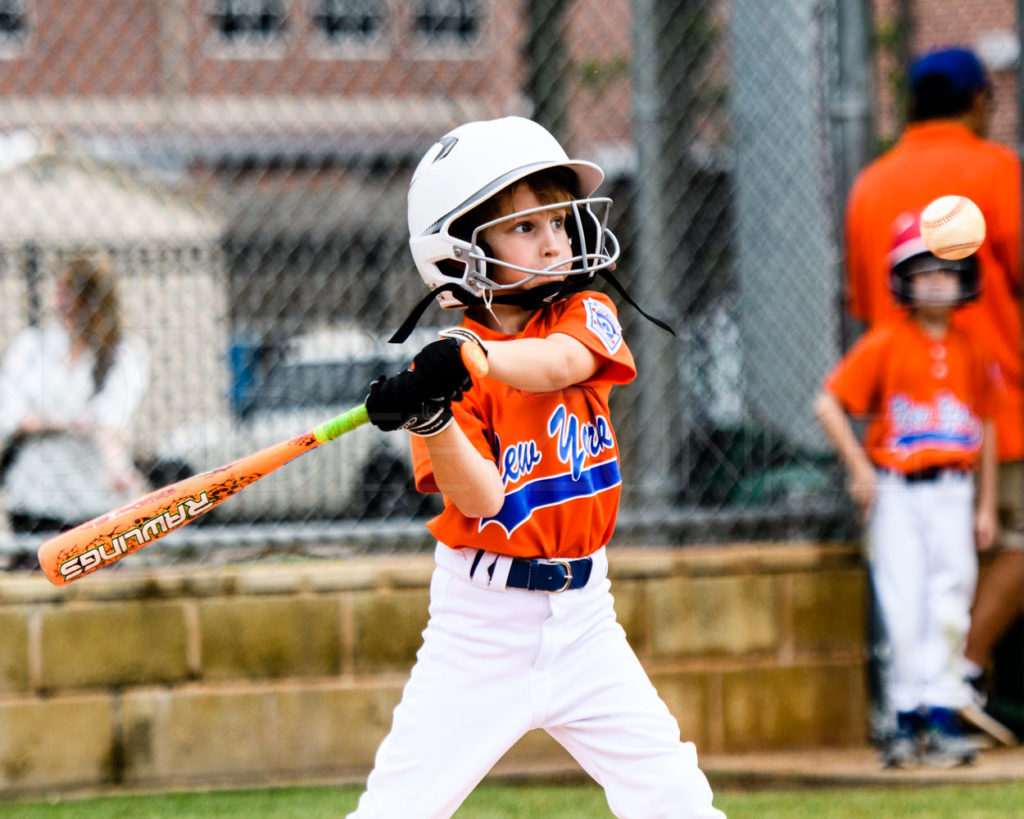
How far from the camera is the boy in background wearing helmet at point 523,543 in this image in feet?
7.93

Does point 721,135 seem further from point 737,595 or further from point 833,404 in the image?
point 737,595

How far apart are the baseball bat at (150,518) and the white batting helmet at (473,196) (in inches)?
12.4

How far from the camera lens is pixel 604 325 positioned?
248 centimetres

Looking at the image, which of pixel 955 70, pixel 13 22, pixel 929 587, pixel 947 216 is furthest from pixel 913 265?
pixel 13 22

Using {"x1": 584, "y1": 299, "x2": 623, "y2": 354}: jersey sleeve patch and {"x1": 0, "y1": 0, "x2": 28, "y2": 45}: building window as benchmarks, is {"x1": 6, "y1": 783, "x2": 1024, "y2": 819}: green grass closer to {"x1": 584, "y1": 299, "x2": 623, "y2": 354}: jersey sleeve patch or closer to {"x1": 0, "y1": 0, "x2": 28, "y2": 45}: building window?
{"x1": 584, "y1": 299, "x2": 623, "y2": 354}: jersey sleeve patch

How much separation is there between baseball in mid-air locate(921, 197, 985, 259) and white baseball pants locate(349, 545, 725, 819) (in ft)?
2.98

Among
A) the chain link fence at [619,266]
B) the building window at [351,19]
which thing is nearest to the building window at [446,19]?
the chain link fence at [619,266]

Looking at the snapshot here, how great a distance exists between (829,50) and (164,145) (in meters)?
3.02

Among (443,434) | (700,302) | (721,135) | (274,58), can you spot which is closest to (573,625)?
(443,434)

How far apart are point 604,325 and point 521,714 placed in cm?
72

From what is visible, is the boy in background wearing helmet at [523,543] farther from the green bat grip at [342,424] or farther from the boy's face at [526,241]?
the green bat grip at [342,424]

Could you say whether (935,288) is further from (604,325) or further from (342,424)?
(342,424)

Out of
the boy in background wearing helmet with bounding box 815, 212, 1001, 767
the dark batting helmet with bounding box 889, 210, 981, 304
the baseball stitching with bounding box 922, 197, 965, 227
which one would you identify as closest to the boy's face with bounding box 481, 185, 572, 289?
the baseball stitching with bounding box 922, 197, 965, 227

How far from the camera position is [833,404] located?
4277 mm
